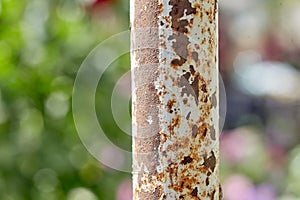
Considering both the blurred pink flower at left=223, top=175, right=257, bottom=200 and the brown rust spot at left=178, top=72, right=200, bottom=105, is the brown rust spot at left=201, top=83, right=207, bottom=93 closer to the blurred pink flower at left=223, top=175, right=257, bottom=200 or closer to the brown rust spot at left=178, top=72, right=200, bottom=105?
the brown rust spot at left=178, top=72, right=200, bottom=105

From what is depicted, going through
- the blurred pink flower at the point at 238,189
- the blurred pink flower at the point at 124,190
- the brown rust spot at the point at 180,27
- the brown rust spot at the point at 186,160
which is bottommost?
the brown rust spot at the point at 186,160

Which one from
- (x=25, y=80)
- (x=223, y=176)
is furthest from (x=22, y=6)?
(x=223, y=176)

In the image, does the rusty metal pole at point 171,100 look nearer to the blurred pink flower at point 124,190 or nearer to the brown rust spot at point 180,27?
the brown rust spot at point 180,27

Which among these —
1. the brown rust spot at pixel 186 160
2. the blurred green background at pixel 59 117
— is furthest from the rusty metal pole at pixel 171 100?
the blurred green background at pixel 59 117

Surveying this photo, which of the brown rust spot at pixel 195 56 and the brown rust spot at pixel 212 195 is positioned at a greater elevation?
the brown rust spot at pixel 195 56

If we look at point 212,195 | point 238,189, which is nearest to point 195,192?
point 212,195

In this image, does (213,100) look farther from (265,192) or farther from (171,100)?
(265,192)

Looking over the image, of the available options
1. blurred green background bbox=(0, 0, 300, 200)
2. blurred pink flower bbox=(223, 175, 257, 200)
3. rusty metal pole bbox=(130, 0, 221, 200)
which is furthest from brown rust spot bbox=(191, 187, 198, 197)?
blurred pink flower bbox=(223, 175, 257, 200)
